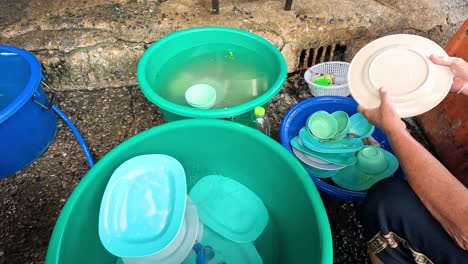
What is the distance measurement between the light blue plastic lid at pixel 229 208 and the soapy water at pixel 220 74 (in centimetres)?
39

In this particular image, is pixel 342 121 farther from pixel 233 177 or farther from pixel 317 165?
pixel 233 177

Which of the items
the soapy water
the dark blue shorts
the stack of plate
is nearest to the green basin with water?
the soapy water

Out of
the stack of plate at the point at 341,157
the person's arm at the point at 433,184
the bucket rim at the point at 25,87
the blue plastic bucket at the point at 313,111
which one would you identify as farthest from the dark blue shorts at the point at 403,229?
the bucket rim at the point at 25,87

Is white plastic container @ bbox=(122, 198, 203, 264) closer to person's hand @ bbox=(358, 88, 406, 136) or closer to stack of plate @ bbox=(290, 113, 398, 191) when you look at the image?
stack of plate @ bbox=(290, 113, 398, 191)

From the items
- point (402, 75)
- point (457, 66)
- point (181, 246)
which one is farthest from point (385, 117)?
point (181, 246)

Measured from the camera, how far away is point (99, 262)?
129 centimetres

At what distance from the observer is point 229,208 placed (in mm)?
1459

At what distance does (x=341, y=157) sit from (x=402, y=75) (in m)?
0.47

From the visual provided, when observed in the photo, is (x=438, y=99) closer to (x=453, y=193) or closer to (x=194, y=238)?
(x=453, y=193)

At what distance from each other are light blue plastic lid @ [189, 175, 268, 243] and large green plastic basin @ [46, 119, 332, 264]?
3cm

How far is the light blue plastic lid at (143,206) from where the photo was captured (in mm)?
1229

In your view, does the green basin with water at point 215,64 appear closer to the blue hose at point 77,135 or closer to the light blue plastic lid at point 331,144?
the light blue plastic lid at point 331,144

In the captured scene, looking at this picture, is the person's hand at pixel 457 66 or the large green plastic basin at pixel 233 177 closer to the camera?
the large green plastic basin at pixel 233 177

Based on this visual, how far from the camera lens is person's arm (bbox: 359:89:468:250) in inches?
37.4
